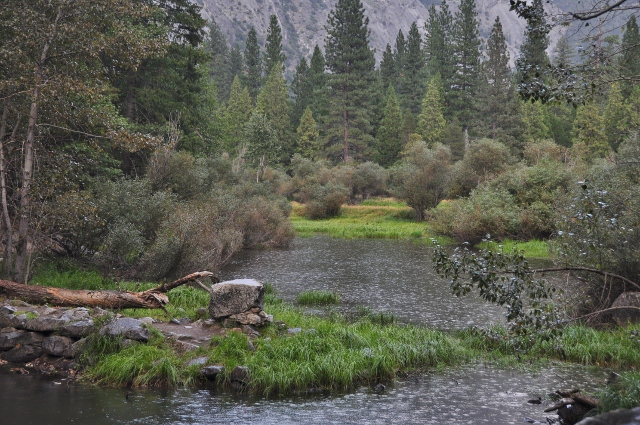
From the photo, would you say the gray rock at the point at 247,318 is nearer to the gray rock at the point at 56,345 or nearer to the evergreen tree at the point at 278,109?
the gray rock at the point at 56,345

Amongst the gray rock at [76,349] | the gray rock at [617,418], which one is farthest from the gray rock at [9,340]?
the gray rock at [617,418]

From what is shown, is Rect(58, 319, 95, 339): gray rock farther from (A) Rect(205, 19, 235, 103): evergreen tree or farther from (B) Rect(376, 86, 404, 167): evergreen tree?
(A) Rect(205, 19, 235, 103): evergreen tree

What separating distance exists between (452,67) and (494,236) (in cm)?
5439

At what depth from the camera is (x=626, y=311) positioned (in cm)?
1634

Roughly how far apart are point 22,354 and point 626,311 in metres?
16.2

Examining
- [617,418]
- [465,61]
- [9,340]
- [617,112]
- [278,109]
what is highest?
[465,61]

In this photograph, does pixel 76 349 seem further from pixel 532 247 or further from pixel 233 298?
pixel 532 247

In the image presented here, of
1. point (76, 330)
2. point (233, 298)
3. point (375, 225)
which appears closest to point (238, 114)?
point (375, 225)

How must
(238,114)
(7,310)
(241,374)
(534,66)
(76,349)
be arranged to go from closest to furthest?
(534,66) < (241,374) < (76,349) < (7,310) < (238,114)

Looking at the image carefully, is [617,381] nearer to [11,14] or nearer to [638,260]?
[638,260]

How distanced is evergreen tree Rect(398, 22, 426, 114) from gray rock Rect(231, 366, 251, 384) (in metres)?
87.5

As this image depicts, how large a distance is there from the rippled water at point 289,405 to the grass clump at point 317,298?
351 inches

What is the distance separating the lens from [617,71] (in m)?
8.97

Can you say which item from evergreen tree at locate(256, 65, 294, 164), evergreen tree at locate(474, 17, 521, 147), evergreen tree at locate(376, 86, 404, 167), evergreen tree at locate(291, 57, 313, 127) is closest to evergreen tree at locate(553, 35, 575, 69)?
evergreen tree at locate(474, 17, 521, 147)
